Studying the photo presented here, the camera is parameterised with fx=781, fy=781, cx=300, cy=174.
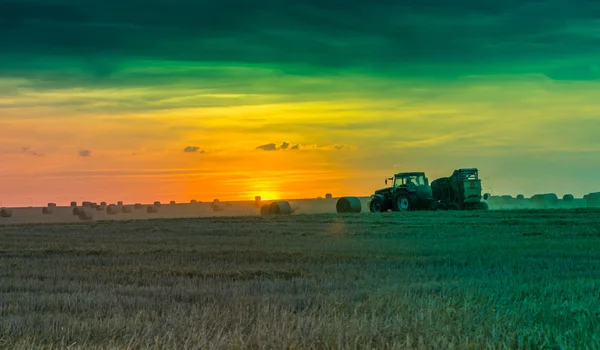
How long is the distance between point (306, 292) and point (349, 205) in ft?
118

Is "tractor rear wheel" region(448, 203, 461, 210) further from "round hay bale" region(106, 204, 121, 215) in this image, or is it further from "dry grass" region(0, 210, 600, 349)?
"round hay bale" region(106, 204, 121, 215)

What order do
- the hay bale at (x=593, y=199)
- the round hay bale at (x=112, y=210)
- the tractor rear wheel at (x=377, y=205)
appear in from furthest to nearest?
the round hay bale at (x=112, y=210) < the hay bale at (x=593, y=199) < the tractor rear wheel at (x=377, y=205)

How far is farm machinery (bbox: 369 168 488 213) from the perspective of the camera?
4484cm

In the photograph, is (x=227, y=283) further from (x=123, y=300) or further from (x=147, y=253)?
(x=147, y=253)

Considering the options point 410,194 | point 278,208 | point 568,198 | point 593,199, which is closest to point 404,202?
point 410,194

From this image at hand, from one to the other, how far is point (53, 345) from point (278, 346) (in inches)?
94.2

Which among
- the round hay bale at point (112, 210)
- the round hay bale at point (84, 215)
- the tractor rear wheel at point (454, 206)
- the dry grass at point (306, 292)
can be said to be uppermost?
the round hay bale at point (112, 210)

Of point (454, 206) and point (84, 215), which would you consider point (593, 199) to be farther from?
point (84, 215)

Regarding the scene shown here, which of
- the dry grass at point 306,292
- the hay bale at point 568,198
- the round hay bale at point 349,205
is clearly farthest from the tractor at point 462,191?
the hay bale at point 568,198

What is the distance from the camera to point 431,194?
45.5 metres

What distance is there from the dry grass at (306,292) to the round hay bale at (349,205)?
22.5 m

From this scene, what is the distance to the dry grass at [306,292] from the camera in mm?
8430

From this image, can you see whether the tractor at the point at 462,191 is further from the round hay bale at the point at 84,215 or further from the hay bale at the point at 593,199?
the round hay bale at the point at 84,215

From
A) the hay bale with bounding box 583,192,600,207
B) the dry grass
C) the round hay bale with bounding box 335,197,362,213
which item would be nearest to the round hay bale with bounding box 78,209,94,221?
the round hay bale with bounding box 335,197,362,213
